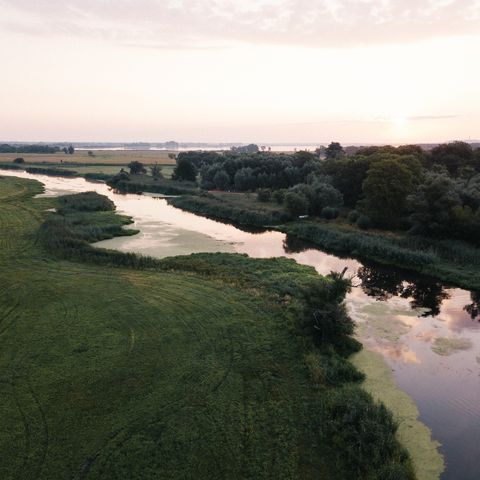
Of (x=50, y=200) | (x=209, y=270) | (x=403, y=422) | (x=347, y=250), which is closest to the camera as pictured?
(x=403, y=422)

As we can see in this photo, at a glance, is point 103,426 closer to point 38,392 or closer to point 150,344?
point 38,392

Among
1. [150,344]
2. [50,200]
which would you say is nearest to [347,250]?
[150,344]

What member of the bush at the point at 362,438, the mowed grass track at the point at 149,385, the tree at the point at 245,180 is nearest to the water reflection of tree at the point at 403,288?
the mowed grass track at the point at 149,385

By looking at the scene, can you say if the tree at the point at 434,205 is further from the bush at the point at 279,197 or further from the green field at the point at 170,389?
the bush at the point at 279,197

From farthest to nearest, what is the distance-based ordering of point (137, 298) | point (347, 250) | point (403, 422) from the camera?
point (347, 250) → point (137, 298) → point (403, 422)

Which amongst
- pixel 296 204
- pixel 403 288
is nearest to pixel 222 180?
pixel 296 204

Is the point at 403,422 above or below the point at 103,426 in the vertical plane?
below
